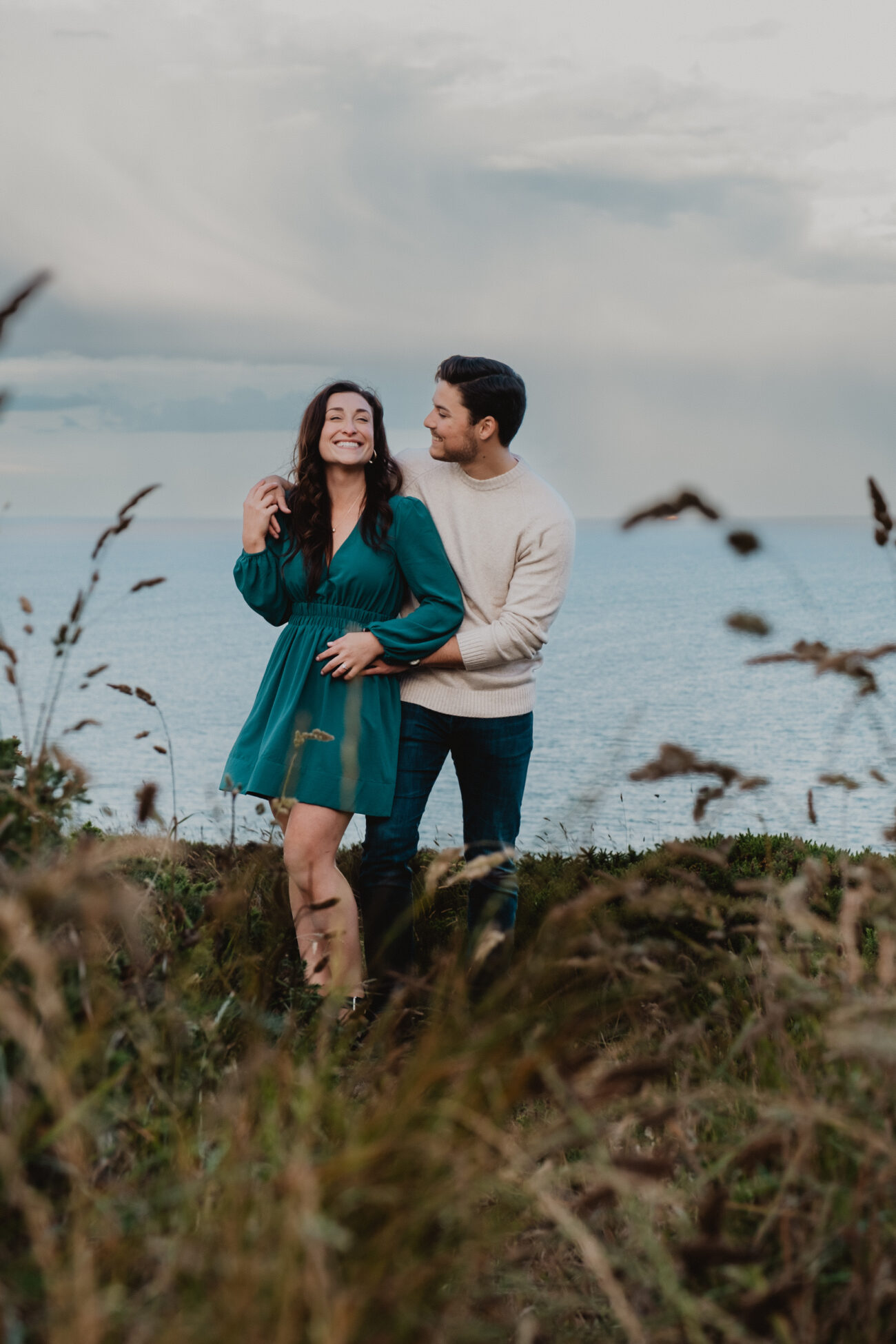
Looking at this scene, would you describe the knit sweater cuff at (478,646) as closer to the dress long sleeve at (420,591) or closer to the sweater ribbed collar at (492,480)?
the dress long sleeve at (420,591)

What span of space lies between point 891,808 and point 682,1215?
41.0 inches

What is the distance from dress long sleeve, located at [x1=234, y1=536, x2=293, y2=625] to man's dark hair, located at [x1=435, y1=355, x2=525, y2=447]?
94cm

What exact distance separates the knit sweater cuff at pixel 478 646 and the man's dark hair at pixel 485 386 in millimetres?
830

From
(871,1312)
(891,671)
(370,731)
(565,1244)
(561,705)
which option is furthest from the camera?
(891,671)

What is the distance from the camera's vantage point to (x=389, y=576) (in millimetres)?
4598

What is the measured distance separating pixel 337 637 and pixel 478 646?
0.55 meters

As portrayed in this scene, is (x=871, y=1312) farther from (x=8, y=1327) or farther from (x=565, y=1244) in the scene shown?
(x=8, y=1327)

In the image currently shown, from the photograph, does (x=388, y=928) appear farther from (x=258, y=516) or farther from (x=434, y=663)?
(x=258, y=516)

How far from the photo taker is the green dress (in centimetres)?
443

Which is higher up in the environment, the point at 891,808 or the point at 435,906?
the point at 891,808

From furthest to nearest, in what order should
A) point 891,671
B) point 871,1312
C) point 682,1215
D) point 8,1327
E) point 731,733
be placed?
1. point 891,671
2. point 731,733
3. point 682,1215
4. point 871,1312
5. point 8,1327

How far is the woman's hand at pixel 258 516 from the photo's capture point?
455cm

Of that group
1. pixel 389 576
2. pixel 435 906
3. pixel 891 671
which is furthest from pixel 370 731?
pixel 891 671

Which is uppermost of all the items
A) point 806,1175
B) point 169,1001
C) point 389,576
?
point 389,576
